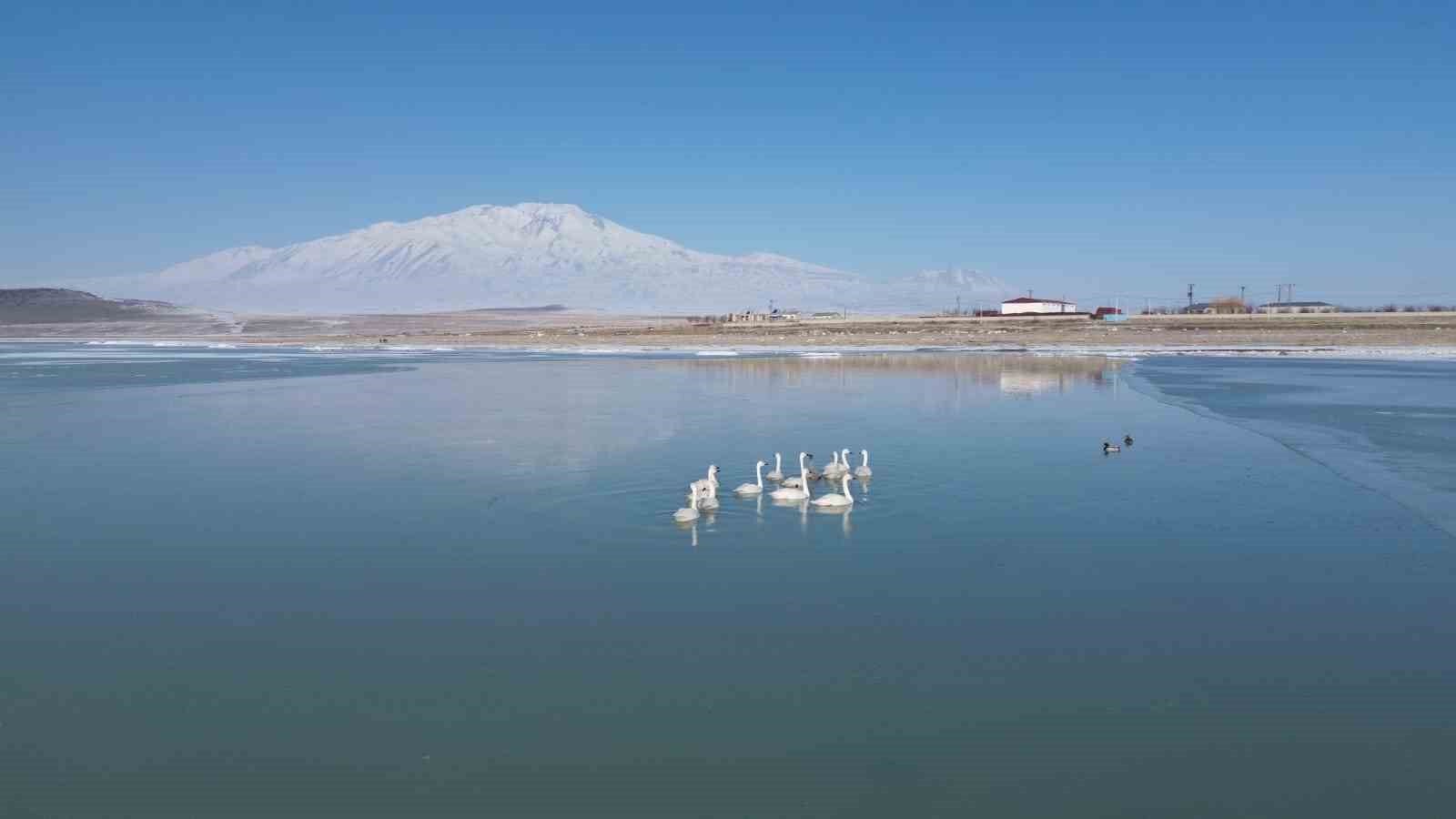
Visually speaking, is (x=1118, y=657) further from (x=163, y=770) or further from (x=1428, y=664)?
(x=163, y=770)

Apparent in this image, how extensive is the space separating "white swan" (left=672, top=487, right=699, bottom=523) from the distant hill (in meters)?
147

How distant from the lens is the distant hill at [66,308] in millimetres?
143750

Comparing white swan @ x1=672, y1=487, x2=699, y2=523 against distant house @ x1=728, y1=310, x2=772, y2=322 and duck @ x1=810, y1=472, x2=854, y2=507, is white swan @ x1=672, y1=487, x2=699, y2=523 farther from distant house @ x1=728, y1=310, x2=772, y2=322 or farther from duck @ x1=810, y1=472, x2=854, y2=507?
distant house @ x1=728, y1=310, x2=772, y2=322

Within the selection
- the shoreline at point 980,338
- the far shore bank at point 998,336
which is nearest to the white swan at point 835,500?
the shoreline at point 980,338

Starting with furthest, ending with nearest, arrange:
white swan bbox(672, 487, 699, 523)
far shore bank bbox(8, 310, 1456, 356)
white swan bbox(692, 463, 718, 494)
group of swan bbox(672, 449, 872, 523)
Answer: far shore bank bbox(8, 310, 1456, 356) → white swan bbox(692, 463, 718, 494) → group of swan bbox(672, 449, 872, 523) → white swan bbox(672, 487, 699, 523)

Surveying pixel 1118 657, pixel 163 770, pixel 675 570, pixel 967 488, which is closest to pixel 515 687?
pixel 163 770

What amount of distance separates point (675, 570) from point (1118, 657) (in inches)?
180

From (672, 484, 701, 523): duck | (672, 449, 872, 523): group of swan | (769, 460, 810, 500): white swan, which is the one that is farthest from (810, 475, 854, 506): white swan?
(672, 484, 701, 523): duck

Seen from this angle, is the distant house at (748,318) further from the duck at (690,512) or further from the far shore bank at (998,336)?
the duck at (690,512)

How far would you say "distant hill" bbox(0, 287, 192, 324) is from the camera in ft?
472

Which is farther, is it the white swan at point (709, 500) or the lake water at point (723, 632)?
the white swan at point (709, 500)

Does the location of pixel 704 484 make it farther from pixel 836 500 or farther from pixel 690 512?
pixel 836 500

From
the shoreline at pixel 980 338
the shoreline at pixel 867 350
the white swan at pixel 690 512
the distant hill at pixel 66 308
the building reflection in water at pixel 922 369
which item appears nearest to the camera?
the white swan at pixel 690 512

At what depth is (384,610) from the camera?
10039mm
